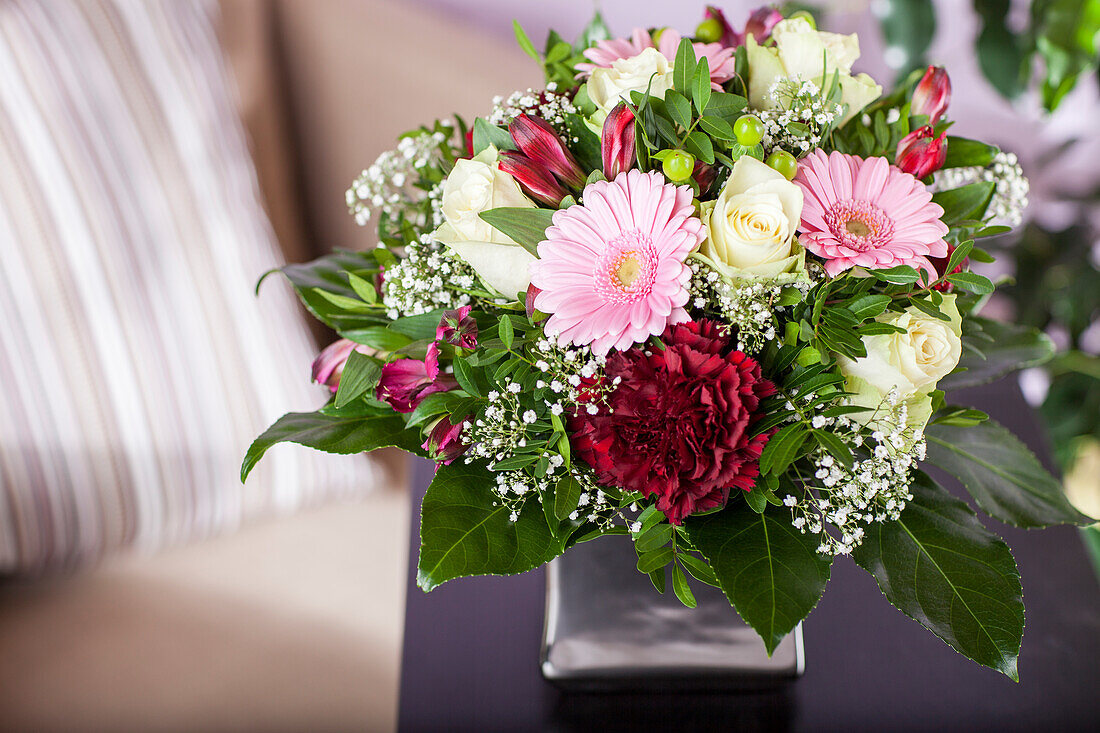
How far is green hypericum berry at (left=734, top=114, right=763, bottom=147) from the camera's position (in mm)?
449

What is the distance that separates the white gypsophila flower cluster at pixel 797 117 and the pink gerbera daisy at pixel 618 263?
3.1 inches

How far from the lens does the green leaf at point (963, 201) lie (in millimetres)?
558

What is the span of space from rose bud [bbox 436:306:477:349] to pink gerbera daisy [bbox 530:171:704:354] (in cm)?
5

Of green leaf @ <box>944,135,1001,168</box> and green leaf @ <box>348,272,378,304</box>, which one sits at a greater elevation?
green leaf @ <box>944,135,1001,168</box>

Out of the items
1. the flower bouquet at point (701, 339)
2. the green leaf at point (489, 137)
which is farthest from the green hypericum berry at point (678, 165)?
the green leaf at point (489, 137)

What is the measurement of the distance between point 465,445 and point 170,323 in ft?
2.01

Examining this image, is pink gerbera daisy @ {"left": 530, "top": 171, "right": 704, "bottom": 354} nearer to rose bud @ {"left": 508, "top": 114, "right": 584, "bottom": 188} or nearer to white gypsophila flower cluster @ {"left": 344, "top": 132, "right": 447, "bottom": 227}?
rose bud @ {"left": 508, "top": 114, "right": 584, "bottom": 188}

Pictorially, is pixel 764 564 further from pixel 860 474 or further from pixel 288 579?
pixel 288 579

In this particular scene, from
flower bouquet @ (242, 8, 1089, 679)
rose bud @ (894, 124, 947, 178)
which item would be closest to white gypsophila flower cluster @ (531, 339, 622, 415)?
flower bouquet @ (242, 8, 1089, 679)

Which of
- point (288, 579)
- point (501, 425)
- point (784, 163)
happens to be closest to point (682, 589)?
point (501, 425)

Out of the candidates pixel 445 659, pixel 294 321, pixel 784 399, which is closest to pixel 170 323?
pixel 294 321

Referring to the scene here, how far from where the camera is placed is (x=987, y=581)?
0.50 meters

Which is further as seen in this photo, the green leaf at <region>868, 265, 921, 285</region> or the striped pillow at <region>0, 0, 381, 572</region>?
the striped pillow at <region>0, 0, 381, 572</region>

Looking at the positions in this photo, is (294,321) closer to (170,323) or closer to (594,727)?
(170,323)
